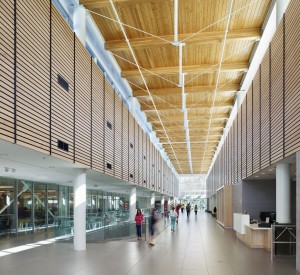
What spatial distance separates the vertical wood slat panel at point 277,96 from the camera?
38.4 ft

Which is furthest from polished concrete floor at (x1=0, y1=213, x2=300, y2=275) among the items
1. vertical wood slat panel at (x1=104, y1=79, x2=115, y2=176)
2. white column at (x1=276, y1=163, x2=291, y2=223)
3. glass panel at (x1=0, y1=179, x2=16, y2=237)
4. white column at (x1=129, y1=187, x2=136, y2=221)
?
white column at (x1=129, y1=187, x2=136, y2=221)

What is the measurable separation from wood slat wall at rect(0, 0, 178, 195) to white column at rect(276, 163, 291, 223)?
6.96 meters

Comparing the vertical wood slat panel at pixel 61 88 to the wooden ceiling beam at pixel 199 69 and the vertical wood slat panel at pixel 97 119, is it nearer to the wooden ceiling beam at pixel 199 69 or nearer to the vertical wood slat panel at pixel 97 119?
the vertical wood slat panel at pixel 97 119

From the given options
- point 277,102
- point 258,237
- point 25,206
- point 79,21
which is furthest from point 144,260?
point 25,206

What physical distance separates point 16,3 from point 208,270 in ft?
26.7

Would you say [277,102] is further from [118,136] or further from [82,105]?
[118,136]

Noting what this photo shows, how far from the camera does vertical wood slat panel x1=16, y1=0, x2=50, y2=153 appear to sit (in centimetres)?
933

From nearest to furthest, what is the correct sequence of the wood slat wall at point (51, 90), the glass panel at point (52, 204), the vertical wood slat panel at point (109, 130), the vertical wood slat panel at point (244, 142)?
the wood slat wall at point (51, 90) < the vertical wood slat panel at point (109, 130) < the vertical wood slat panel at point (244, 142) < the glass panel at point (52, 204)

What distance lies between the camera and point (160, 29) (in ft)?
55.4

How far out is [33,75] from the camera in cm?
1002

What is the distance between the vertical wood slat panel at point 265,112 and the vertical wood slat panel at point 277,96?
0.69m

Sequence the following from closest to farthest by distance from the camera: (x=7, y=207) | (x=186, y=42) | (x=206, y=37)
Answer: (x=206, y=37), (x=186, y=42), (x=7, y=207)

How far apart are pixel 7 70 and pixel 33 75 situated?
142cm

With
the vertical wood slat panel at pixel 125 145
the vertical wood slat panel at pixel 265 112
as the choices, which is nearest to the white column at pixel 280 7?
the vertical wood slat panel at pixel 265 112
